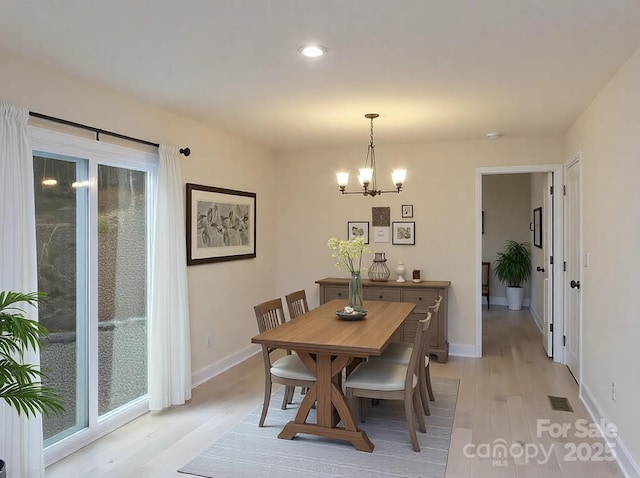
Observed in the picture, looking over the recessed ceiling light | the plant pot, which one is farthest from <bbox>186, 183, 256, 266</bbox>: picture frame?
the plant pot

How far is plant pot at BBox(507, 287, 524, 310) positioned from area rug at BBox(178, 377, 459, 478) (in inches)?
224

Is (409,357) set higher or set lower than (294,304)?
lower

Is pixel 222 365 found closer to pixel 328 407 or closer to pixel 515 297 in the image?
pixel 328 407

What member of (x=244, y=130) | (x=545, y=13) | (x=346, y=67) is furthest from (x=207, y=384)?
(x=545, y=13)

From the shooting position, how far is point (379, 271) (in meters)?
5.59

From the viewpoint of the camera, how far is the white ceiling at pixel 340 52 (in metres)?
2.21

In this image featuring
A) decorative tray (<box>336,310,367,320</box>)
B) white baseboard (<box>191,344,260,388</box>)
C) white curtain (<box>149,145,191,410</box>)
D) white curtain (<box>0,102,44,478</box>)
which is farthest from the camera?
white baseboard (<box>191,344,260,388</box>)

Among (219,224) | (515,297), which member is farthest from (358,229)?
(515,297)

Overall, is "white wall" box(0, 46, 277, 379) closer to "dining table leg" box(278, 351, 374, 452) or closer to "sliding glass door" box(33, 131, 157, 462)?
"sliding glass door" box(33, 131, 157, 462)

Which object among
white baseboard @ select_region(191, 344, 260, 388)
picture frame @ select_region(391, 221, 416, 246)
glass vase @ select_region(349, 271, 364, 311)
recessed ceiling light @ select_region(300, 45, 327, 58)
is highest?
recessed ceiling light @ select_region(300, 45, 327, 58)

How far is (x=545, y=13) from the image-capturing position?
2.23 m

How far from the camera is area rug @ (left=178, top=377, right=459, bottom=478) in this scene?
2.81 meters

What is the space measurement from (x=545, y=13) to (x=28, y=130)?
2766mm

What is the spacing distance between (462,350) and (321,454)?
116 inches
